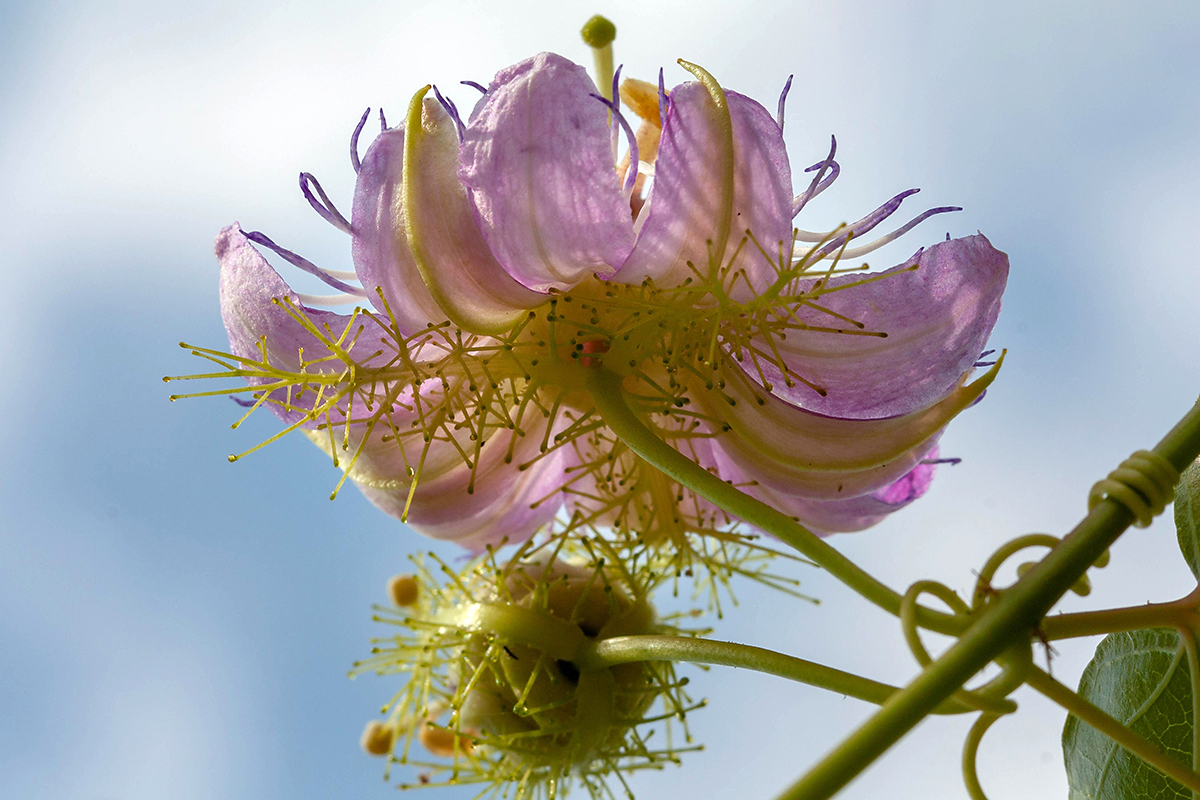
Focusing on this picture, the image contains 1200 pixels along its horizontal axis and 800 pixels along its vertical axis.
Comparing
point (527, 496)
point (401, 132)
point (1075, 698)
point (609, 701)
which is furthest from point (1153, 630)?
point (401, 132)

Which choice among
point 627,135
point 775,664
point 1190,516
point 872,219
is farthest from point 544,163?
point 1190,516

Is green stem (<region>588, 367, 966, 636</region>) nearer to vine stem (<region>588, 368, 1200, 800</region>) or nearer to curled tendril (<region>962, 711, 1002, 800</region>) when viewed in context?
vine stem (<region>588, 368, 1200, 800</region>)

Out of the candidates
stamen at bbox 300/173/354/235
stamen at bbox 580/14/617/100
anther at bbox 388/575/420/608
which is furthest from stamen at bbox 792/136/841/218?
anther at bbox 388/575/420/608

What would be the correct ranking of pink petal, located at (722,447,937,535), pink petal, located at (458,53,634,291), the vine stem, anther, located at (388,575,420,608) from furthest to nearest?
anther, located at (388,575,420,608) → pink petal, located at (722,447,937,535) → pink petal, located at (458,53,634,291) → the vine stem

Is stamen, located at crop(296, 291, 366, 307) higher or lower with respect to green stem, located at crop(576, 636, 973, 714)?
higher

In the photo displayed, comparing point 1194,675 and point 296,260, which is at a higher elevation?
point 296,260

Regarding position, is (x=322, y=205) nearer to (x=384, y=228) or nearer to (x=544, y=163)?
(x=384, y=228)
